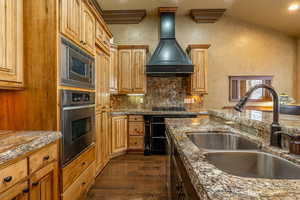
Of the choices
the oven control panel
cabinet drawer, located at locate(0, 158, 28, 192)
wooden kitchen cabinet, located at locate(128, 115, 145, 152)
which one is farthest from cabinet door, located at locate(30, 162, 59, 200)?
wooden kitchen cabinet, located at locate(128, 115, 145, 152)

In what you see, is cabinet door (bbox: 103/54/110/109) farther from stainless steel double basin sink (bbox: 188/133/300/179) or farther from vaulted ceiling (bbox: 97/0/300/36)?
stainless steel double basin sink (bbox: 188/133/300/179)

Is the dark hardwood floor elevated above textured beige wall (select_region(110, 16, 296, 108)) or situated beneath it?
situated beneath

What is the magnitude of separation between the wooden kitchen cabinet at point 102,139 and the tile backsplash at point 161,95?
1417mm

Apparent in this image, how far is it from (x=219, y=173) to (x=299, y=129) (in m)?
0.63

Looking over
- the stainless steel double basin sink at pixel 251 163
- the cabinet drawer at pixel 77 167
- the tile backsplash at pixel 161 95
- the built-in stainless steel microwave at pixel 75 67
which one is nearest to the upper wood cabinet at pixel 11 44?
the built-in stainless steel microwave at pixel 75 67

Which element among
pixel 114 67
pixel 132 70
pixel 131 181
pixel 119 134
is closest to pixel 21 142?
pixel 131 181

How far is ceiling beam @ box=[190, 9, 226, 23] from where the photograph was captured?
4.16 meters

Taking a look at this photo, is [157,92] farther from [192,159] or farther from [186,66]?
[192,159]

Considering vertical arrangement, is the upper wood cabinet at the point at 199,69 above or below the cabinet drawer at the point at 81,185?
above

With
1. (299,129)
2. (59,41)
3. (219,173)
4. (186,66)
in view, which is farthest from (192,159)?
(186,66)

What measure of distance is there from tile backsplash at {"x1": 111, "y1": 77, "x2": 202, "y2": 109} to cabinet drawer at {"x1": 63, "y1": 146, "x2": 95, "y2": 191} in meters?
2.18

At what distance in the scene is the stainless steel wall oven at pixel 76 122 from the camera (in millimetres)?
1608

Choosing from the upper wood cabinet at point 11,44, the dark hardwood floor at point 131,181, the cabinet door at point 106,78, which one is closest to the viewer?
the upper wood cabinet at point 11,44

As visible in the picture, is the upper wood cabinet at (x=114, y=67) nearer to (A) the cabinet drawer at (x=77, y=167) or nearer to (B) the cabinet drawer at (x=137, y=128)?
(B) the cabinet drawer at (x=137, y=128)
